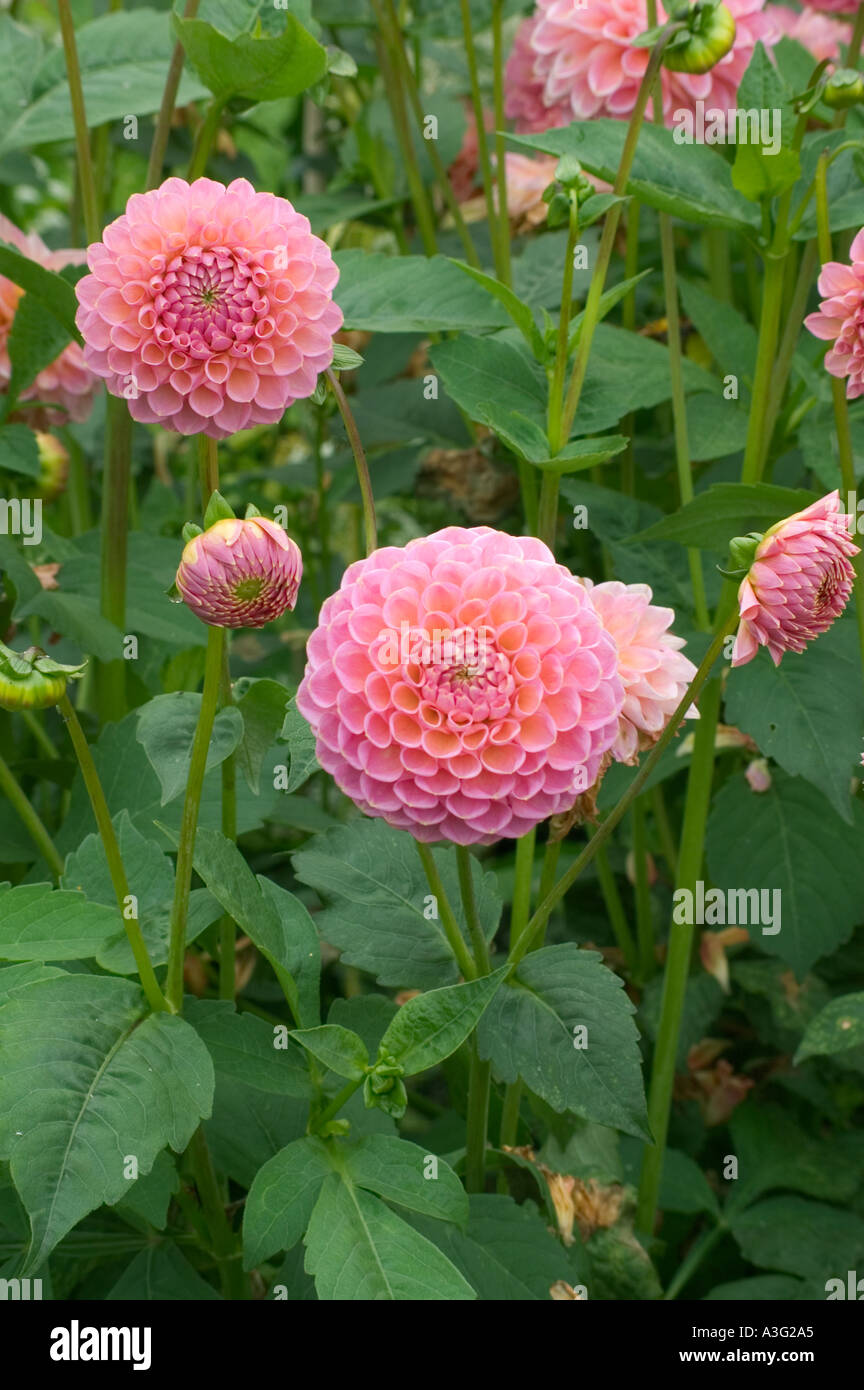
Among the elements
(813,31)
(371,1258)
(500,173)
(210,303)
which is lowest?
(371,1258)

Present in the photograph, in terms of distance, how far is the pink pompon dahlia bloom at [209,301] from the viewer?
590 millimetres

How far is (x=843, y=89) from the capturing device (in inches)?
27.4

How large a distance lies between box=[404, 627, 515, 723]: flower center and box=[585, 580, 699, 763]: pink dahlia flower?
113mm

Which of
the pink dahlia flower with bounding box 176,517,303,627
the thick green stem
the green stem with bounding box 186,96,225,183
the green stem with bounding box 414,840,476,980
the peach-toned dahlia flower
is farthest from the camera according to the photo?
the peach-toned dahlia flower

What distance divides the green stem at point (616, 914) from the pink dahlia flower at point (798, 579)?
15.7 inches

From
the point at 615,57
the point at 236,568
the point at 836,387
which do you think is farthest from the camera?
the point at 615,57

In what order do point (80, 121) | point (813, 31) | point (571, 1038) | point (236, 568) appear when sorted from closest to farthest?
point (236, 568)
point (571, 1038)
point (80, 121)
point (813, 31)

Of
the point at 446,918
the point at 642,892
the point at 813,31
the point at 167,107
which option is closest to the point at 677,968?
the point at 642,892

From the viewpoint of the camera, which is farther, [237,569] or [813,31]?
[813,31]

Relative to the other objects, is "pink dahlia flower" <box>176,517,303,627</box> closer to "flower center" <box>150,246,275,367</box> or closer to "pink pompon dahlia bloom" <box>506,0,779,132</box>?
"flower center" <box>150,246,275,367</box>

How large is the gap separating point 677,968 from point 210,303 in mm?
474

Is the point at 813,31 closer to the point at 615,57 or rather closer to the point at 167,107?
the point at 615,57

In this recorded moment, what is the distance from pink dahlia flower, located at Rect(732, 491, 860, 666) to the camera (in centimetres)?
55

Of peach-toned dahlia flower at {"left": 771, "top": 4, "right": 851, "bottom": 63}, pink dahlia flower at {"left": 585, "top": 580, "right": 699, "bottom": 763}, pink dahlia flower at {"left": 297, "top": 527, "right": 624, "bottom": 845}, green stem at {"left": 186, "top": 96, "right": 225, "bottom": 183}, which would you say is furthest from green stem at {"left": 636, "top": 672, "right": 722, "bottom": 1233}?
peach-toned dahlia flower at {"left": 771, "top": 4, "right": 851, "bottom": 63}
